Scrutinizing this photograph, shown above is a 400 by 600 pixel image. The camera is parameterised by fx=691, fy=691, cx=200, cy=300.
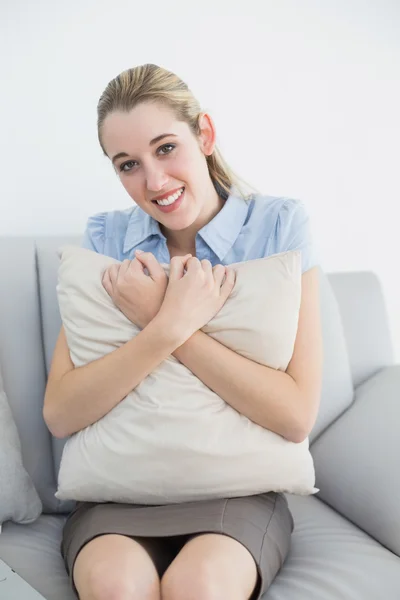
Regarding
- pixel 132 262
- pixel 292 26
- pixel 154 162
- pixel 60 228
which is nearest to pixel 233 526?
pixel 132 262

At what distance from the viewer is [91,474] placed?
1.15m

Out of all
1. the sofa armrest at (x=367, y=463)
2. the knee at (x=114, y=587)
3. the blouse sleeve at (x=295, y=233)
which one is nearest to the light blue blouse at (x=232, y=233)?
the blouse sleeve at (x=295, y=233)

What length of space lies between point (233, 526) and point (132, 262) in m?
0.48

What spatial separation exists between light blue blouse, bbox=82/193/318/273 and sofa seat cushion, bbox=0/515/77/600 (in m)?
0.56

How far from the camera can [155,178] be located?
4.14 ft

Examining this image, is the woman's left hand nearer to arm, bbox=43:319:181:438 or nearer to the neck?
arm, bbox=43:319:181:438

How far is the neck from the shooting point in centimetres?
141

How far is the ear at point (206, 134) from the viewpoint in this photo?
4.41 ft

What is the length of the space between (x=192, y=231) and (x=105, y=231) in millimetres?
186

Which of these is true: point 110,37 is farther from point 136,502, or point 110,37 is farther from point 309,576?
point 309,576

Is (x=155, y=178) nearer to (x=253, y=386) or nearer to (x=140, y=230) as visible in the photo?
(x=140, y=230)

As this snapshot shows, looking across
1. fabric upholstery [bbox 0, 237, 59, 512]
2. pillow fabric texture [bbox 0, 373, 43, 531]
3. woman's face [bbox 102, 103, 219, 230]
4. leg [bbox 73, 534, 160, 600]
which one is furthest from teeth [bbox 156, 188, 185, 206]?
leg [bbox 73, 534, 160, 600]

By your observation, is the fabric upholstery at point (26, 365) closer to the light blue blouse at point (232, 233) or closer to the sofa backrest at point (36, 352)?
the sofa backrest at point (36, 352)

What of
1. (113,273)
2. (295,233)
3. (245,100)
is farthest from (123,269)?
(245,100)
